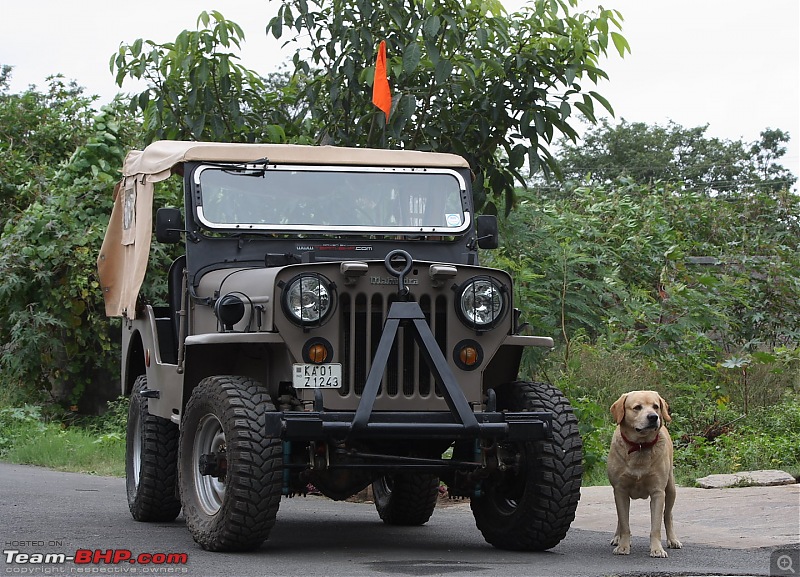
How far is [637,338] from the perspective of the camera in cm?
1402

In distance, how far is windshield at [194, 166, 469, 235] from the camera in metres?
8.01

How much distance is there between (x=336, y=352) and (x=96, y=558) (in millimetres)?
1654

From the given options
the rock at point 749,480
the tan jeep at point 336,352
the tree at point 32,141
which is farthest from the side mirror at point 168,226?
the tree at point 32,141

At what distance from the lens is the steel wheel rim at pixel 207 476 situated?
6863mm

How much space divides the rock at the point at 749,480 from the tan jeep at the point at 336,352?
356 centimetres

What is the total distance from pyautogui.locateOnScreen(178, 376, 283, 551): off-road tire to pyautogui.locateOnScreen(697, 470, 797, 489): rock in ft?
16.8

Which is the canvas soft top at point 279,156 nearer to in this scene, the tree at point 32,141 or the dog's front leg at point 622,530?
the dog's front leg at point 622,530

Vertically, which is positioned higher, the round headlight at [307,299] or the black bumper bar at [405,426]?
the round headlight at [307,299]

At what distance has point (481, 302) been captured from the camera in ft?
22.6

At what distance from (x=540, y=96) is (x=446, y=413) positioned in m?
3.97

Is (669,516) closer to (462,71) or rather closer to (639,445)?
(639,445)

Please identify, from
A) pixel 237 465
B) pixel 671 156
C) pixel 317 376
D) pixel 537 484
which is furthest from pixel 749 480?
pixel 671 156

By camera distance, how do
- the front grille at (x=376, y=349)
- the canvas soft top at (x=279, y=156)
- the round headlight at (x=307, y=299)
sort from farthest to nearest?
1. the canvas soft top at (x=279, y=156)
2. the front grille at (x=376, y=349)
3. the round headlight at (x=307, y=299)

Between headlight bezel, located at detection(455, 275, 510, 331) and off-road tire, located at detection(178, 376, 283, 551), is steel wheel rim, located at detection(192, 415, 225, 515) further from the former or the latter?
headlight bezel, located at detection(455, 275, 510, 331)
